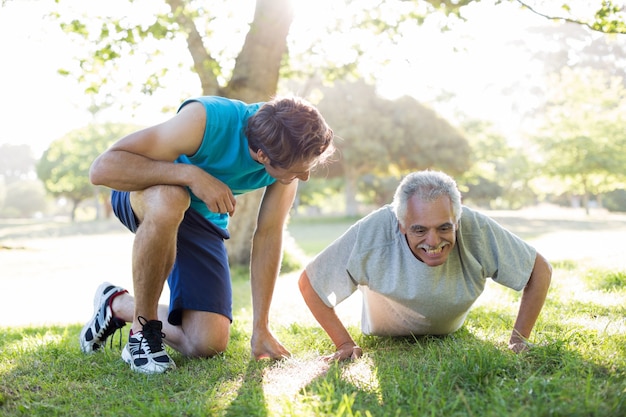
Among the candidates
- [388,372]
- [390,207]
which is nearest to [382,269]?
[390,207]

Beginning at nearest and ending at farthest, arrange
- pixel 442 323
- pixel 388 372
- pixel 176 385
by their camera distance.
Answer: pixel 388 372 < pixel 176 385 < pixel 442 323

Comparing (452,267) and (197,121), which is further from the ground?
(197,121)

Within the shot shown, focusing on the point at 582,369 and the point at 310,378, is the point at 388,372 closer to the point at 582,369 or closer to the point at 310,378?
the point at 310,378

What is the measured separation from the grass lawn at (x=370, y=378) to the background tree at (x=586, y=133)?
28491 millimetres

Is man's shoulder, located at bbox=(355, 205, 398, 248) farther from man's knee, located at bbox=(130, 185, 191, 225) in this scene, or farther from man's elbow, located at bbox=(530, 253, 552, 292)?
man's knee, located at bbox=(130, 185, 191, 225)

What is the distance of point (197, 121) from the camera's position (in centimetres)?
350

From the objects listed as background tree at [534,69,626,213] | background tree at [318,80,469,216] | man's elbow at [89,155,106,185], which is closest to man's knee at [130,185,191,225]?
man's elbow at [89,155,106,185]

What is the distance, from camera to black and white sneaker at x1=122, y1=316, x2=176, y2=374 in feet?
11.5

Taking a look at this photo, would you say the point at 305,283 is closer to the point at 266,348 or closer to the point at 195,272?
the point at 266,348

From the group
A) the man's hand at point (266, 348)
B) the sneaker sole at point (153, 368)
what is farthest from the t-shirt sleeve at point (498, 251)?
the sneaker sole at point (153, 368)

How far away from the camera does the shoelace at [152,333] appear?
11.6 feet

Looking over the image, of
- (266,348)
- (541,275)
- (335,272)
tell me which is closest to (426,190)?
(335,272)

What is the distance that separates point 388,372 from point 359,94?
29.0 m

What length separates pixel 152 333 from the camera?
3570mm
